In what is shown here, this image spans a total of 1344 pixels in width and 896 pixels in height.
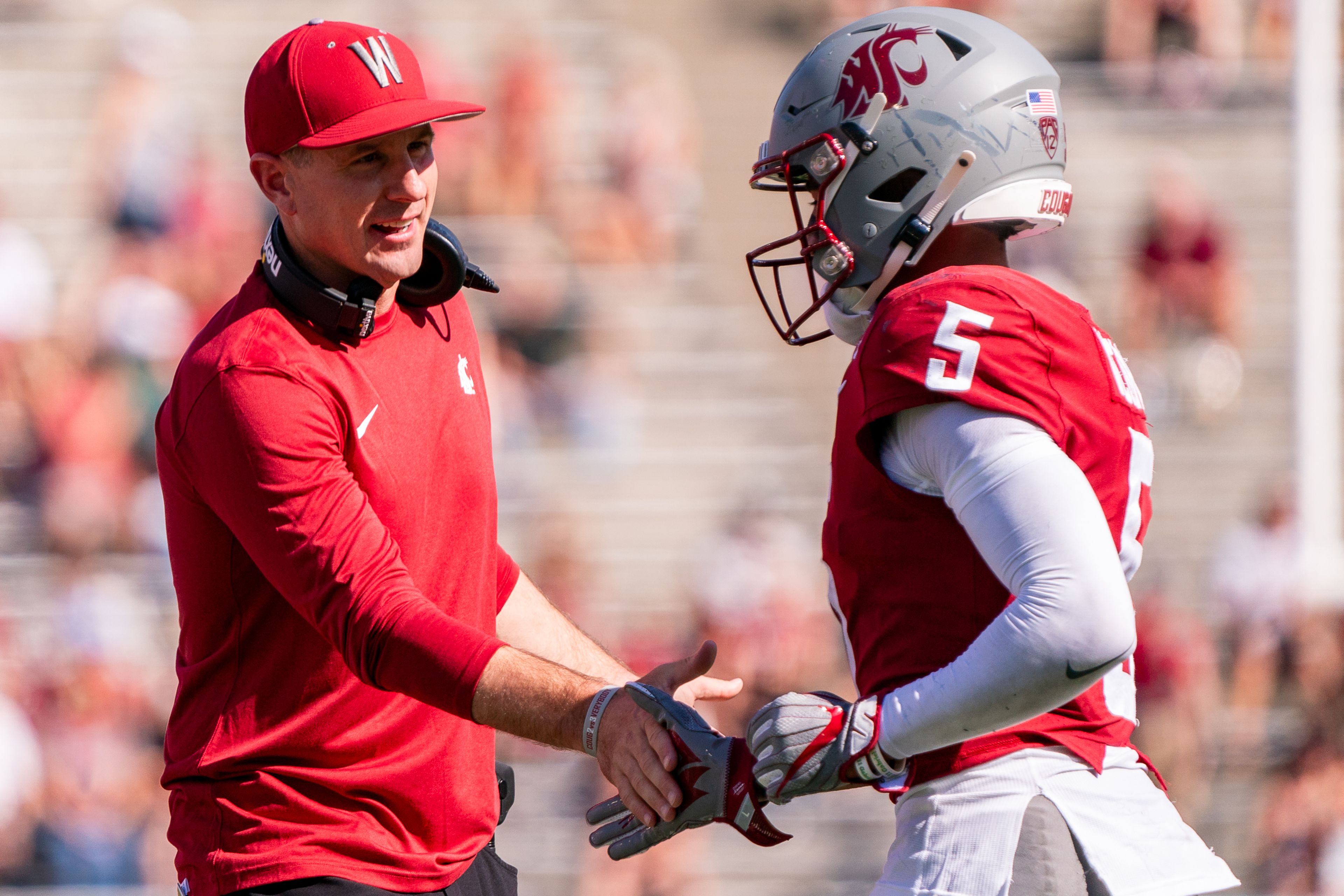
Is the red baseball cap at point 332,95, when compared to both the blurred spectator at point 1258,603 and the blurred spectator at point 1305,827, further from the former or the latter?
the blurred spectator at point 1258,603

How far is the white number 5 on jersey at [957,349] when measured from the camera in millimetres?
2027

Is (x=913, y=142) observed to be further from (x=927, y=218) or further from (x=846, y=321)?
(x=846, y=321)

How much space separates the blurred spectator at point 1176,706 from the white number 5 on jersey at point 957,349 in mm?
6320

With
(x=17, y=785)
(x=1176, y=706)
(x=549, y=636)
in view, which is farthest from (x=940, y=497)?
(x=17, y=785)

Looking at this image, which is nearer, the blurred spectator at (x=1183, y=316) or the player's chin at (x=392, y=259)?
the player's chin at (x=392, y=259)

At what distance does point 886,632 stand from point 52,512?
7.55 m

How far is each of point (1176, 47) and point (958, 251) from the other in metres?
8.37

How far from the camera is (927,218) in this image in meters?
2.42

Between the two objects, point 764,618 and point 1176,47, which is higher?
point 1176,47

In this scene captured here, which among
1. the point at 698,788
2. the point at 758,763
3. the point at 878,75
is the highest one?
the point at 878,75

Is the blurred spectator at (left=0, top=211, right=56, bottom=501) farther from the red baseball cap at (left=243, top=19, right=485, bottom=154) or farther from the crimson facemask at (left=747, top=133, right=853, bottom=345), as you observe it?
the crimson facemask at (left=747, top=133, right=853, bottom=345)

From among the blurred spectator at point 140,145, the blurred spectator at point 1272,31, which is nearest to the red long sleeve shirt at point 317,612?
the blurred spectator at point 140,145

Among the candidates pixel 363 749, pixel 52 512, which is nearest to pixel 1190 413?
pixel 52 512

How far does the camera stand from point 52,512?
8703mm
